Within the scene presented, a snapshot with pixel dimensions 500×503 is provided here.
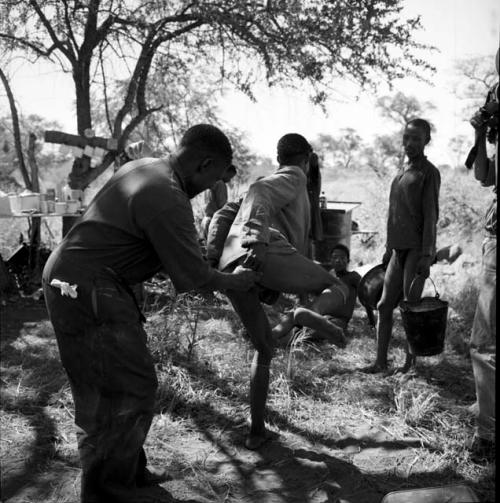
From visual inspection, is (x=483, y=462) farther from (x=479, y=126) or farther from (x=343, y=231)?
(x=343, y=231)

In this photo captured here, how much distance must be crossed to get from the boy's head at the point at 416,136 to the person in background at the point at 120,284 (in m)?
2.25

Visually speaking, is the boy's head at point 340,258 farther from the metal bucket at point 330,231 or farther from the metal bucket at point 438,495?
the metal bucket at point 438,495

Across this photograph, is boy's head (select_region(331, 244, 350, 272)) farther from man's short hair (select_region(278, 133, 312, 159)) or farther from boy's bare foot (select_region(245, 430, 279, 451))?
boy's bare foot (select_region(245, 430, 279, 451))

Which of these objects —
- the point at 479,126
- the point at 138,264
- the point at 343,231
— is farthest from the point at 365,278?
the point at 138,264

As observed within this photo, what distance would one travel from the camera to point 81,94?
834 cm

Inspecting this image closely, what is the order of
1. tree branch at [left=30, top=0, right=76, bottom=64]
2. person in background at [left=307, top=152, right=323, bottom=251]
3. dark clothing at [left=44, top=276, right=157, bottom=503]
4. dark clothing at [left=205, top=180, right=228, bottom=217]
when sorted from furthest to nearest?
1. dark clothing at [left=205, top=180, right=228, bottom=217]
2. tree branch at [left=30, top=0, right=76, bottom=64]
3. person in background at [left=307, top=152, right=323, bottom=251]
4. dark clothing at [left=44, top=276, right=157, bottom=503]

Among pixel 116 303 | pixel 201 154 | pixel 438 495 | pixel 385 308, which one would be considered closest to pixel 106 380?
pixel 116 303

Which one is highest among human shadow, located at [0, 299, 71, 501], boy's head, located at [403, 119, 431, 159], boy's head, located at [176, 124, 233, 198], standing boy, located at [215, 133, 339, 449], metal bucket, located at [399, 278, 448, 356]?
boy's head, located at [403, 119, 431, 159]

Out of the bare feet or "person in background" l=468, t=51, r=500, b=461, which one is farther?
the bare feet

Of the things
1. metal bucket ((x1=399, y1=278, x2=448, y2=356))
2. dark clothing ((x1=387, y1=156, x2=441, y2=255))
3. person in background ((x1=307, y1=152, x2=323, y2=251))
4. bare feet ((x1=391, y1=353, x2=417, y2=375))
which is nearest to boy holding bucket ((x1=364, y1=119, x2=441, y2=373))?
dark clothing ((x1=387, y1=156, x2=441, y2=255))

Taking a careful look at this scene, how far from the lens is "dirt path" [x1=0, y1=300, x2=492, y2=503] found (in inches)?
125

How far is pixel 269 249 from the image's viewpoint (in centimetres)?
336

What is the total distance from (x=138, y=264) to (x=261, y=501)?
1406 millimetres

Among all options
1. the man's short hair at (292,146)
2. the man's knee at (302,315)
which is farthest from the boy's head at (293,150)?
the man's knee at (302,315)
